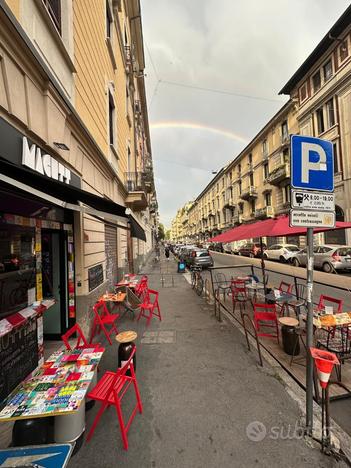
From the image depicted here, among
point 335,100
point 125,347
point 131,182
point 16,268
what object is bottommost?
point 125,347

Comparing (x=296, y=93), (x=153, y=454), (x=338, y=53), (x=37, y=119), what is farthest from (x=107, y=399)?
(x=296, y=93)

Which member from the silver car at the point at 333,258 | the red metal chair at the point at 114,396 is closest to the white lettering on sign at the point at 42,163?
the red metal chair at the point at 114,396

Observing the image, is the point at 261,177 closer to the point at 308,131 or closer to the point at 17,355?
the point at 308,131

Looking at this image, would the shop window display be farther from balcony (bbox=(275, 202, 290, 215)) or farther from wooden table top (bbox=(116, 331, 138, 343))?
balcony (bbox=(275, 202, 290, 215))

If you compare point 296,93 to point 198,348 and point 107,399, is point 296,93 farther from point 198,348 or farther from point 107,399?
point 107,399

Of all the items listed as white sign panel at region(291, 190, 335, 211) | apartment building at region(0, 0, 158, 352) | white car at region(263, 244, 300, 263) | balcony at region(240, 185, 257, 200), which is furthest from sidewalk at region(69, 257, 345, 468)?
balcony at region(240, 185, 257, 200)

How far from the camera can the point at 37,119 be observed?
3609 millimetres

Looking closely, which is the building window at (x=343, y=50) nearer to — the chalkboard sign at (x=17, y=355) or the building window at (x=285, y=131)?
the building window at (x=285, y=131)

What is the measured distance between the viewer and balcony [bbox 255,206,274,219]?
26906 millimetres

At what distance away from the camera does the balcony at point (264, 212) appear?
26906 millimetres

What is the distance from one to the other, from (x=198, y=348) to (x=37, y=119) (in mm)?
5138

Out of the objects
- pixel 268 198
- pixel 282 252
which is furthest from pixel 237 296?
pixel 268 198

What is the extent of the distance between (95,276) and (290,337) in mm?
4901

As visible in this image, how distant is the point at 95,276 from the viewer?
617 cm
